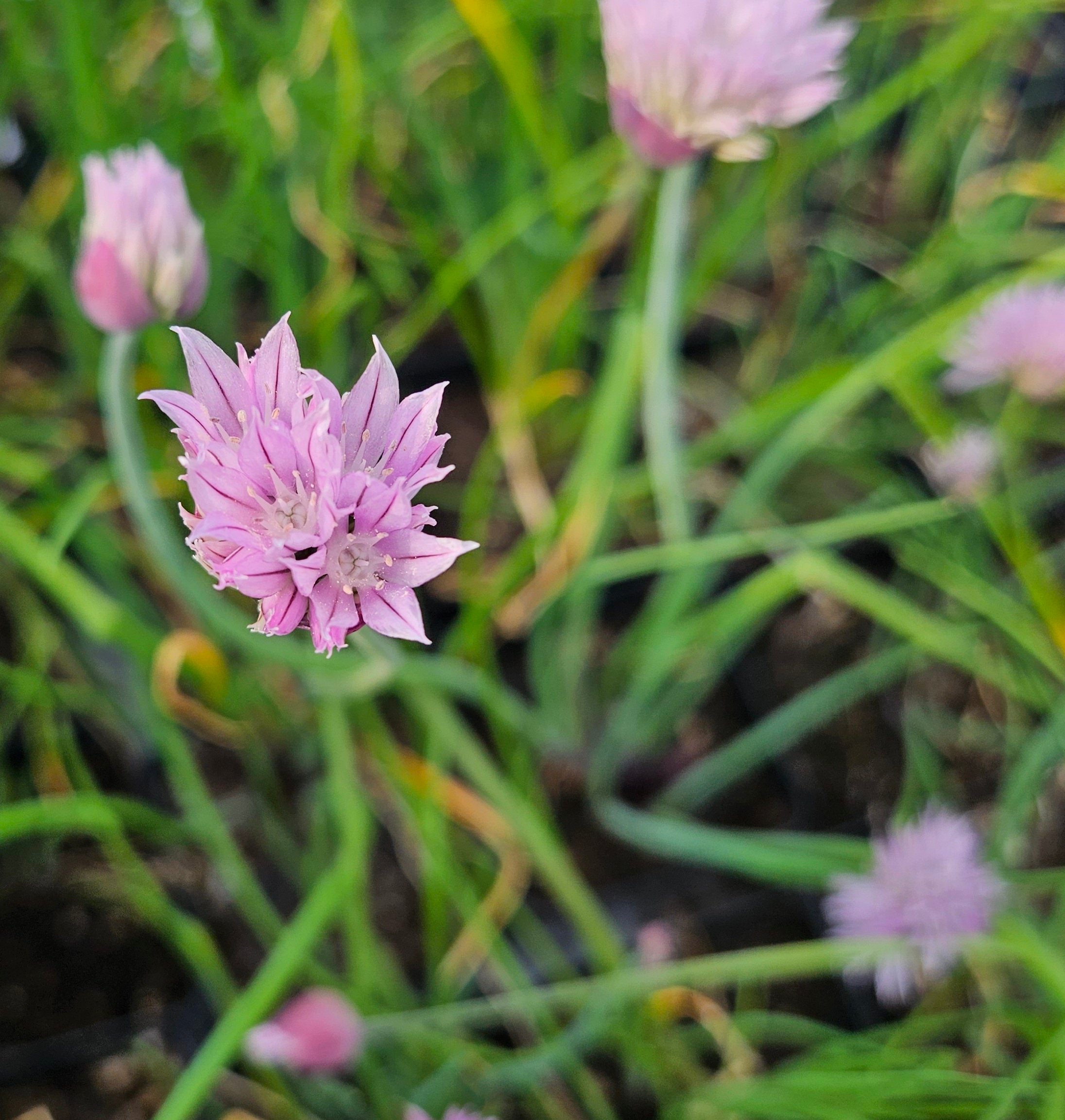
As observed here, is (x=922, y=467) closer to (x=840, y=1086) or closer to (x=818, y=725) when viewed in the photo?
(x=818, y=725)

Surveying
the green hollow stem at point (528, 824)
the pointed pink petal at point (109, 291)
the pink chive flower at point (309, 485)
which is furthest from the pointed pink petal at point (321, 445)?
the green hollow stem at point (528, 824)

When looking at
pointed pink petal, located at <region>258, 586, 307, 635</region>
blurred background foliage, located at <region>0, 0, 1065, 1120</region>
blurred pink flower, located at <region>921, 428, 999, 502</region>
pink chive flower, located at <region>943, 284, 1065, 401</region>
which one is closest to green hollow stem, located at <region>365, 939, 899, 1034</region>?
blurred background foliage, located at <region>0, 0, 1065, 1120</region>

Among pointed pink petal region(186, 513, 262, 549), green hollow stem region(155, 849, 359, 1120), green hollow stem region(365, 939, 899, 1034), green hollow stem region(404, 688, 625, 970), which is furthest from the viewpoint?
green hollow stem region(404, 688, 625, 970)

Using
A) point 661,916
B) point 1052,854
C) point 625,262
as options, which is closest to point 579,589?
point 661,916

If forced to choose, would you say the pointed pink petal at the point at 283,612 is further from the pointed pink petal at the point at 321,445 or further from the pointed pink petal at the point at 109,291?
the pointed pink petal at the point at 109,291

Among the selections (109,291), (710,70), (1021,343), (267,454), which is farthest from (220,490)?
(1021,343)

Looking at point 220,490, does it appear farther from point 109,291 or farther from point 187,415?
point 109,291

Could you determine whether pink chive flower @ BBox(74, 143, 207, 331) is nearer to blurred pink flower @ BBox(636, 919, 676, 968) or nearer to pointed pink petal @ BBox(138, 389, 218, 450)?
pointed pink petal @ BBox(138, 389, 218, 450)
